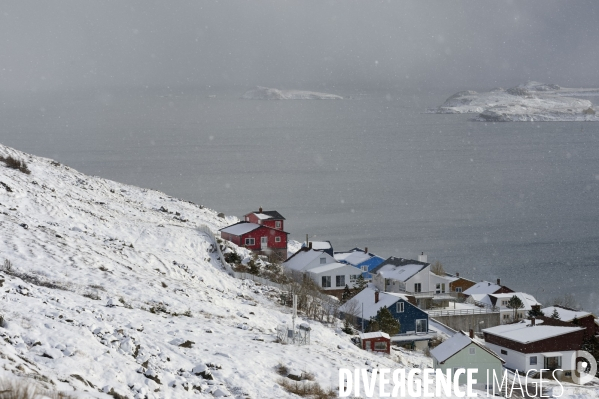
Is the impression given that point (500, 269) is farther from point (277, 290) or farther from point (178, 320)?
point (178, 320)

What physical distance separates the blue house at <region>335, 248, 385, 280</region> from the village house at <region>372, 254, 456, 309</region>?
2.75 meters

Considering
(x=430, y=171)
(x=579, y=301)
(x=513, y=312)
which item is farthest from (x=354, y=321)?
(x=430, y=171)

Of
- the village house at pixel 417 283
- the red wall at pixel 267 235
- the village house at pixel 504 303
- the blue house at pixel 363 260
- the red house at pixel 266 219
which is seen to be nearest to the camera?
the village house at pixel 504 303

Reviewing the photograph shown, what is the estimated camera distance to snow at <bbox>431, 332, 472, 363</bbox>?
30708 millimetres

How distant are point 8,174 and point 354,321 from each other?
1931 cm

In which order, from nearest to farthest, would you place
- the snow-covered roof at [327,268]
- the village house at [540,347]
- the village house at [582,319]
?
the village house at [540,347] → the village house at [582,319] → the snow-covered roof at [327,268]

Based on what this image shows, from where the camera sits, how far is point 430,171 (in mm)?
162500

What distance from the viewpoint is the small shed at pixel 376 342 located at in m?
26.5

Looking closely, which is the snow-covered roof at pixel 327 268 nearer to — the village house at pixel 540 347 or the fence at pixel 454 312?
the fence at pixel 454 312

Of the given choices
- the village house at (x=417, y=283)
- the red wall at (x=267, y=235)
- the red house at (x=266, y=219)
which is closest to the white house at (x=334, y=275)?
the village house at (x=417, y=283)

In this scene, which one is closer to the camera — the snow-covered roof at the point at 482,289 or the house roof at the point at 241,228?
the house roof at the point at 241,228

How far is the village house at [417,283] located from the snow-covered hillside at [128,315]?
15.1 m

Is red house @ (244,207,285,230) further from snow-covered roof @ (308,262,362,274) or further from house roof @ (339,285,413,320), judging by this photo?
house roof @ (339,285,413,320)

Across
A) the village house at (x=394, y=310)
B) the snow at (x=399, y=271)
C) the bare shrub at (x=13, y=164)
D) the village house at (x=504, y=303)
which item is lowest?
the village house at (x=394, y=310)
